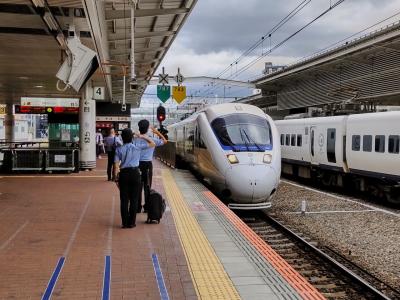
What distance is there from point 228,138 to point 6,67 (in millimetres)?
8020

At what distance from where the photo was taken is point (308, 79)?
3403 cm

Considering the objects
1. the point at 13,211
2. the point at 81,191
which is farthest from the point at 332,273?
the point at 81,191

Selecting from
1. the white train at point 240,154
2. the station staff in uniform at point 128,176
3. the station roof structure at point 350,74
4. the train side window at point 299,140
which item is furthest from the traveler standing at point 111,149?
the station roof structure at point 350,74

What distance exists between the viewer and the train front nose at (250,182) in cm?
1206

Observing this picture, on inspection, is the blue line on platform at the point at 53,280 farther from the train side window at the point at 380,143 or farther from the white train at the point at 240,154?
the train side window at the point at 380,143

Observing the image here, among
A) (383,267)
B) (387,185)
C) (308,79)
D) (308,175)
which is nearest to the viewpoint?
(383,267)

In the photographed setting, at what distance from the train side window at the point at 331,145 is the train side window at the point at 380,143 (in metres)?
3.18

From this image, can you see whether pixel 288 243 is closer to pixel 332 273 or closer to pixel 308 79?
pixel 332 273

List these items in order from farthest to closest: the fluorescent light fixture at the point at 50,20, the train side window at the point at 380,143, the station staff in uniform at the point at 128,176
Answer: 1. the train side window at the point at 380,143
2. the fluorescent light fixture at the point at 50,20
3. the station staff in uniform at the point at 128,176

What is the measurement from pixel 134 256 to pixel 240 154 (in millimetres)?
6302

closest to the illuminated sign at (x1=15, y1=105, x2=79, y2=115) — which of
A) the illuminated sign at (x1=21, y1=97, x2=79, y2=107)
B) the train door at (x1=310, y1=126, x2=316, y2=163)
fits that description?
the illuminated sign at (x1=21, y1=97, x2=79, y2=107)

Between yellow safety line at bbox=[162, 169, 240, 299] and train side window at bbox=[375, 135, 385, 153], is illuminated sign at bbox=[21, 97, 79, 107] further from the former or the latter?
yellow safety line at bbox=[162, 169, 240, 299]

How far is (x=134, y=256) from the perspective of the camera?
652cm

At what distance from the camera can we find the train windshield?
41.8 ft
